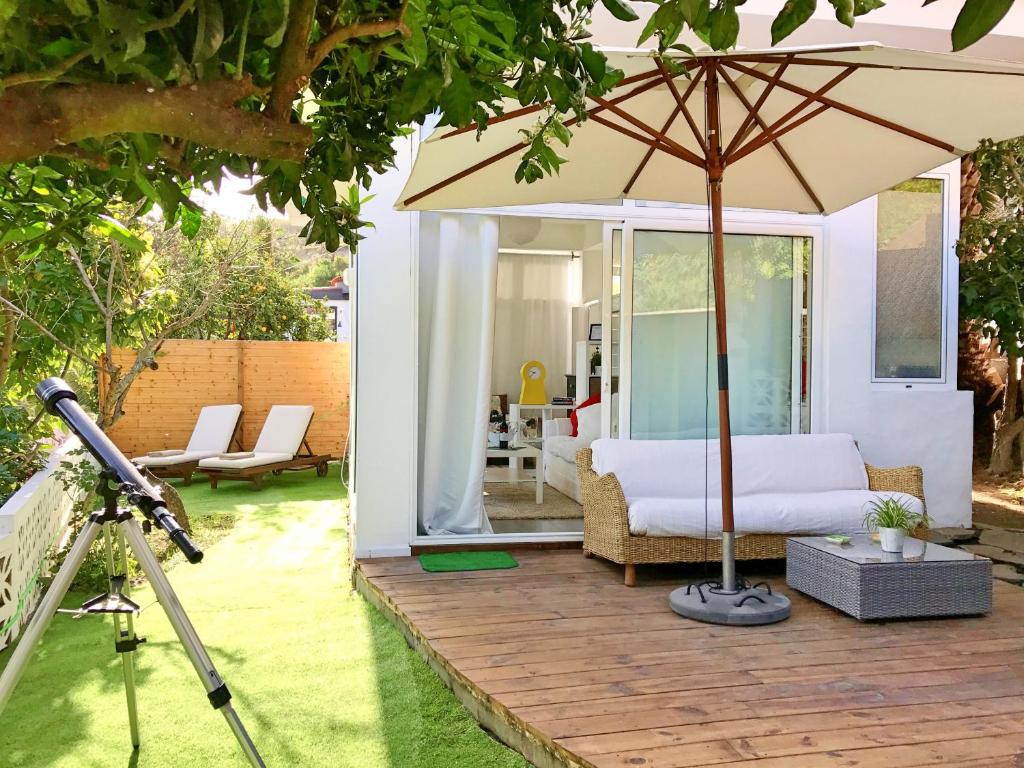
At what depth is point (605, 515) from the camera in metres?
4.75

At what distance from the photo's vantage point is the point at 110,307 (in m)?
5.42

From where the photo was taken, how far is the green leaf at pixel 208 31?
0.91 m

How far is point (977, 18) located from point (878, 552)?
12.8ft

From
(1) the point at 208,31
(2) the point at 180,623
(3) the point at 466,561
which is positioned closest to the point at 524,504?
(3) the point at 466,561

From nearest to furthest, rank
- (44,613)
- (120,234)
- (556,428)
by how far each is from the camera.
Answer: (120,234), (44,613), (556,428)

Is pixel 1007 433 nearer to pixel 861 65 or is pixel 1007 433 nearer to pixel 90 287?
pixel 861 65

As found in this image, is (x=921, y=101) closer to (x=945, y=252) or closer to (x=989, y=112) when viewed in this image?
(x=989, y=112)

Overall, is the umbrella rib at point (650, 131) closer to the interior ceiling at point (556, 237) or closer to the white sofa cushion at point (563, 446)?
the white sofa cushion at point (563, 446)

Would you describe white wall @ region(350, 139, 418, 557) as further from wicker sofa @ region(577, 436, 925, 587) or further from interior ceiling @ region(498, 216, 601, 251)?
interior ceiling @ region(498, 216, 601, 251)

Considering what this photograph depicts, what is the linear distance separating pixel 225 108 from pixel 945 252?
6450 mm

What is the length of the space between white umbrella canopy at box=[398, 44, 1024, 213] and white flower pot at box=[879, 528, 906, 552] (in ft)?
6.13

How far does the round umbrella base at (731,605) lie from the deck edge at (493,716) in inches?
50.6

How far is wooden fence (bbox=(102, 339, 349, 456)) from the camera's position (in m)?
10.7

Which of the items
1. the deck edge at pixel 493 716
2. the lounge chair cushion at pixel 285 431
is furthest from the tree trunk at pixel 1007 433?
the lounge chair cushion at pixel 285 431
